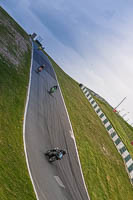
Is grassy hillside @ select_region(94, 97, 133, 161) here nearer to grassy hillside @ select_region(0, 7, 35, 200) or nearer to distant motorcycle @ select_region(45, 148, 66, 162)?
distant motorcycle @ select_region(45, 148, 66, 162)

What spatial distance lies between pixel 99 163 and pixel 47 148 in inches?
338

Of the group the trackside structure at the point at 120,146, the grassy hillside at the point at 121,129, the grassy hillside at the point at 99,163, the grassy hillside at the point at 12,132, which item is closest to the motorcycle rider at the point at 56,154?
the grassy hillside at the point at 12,132

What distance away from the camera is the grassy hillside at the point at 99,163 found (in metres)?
17.9

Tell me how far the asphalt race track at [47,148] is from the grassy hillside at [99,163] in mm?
1493

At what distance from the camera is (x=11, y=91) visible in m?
17.7

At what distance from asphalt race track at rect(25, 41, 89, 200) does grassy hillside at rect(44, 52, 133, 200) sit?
1.49 meters

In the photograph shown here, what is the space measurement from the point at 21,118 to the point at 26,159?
4396 mm

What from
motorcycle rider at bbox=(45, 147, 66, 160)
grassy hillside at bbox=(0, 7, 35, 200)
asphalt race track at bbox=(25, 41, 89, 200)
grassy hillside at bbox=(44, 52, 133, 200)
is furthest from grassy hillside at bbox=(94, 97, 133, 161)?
grassy hillside at bbox=(0, 7, 35, 200)

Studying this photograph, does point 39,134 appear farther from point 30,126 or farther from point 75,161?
point 75,161

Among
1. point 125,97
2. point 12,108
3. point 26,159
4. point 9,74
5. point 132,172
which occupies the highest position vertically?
point 125,97

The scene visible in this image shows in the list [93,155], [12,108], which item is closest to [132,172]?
[93,155]

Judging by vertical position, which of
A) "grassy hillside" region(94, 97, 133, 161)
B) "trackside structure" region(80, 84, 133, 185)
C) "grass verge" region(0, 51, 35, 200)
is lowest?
"grass verge" region(0, 51, 35, 200)

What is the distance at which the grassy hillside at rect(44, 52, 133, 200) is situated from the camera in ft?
58.8

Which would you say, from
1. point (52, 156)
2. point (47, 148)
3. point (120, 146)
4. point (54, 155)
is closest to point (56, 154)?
point (54, 155)
